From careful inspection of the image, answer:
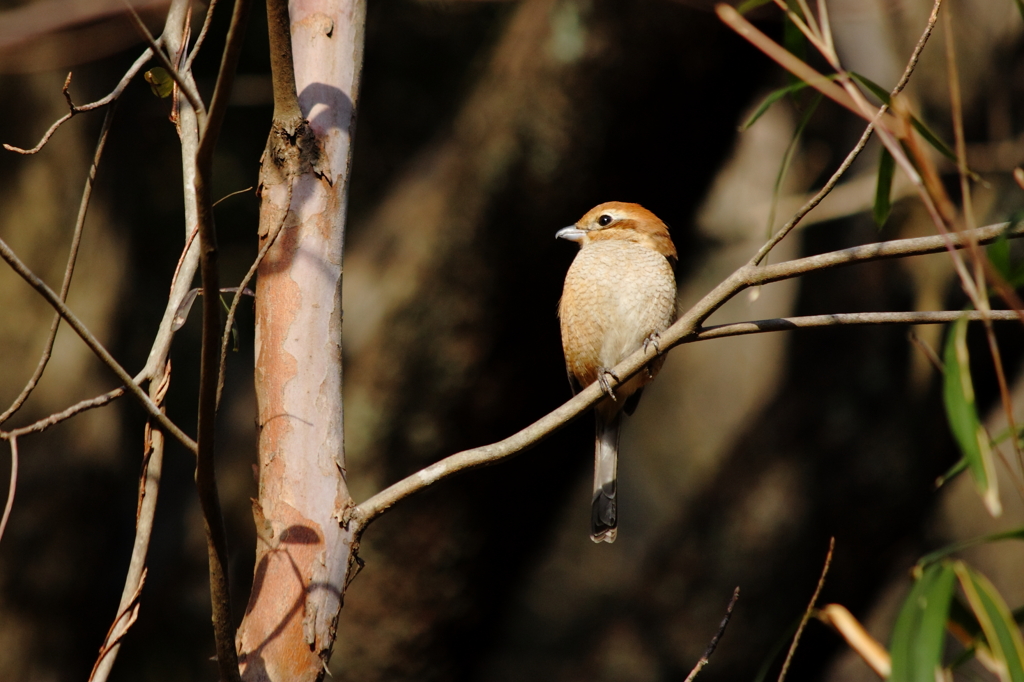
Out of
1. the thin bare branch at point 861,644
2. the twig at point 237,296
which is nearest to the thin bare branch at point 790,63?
the twig at point 237,296

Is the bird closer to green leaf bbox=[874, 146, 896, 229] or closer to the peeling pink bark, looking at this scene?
green leaf bbox=[874, 146, 896, 229]

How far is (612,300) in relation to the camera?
11.5 ft

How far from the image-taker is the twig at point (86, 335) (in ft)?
4.22

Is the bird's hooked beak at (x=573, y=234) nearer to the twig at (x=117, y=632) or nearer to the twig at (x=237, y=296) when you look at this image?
the twig at (x=237, y=296)

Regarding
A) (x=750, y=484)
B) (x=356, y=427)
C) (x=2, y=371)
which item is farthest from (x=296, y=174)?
(x=750, y=484)

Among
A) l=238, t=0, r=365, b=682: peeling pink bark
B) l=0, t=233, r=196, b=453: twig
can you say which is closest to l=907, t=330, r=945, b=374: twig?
l=238, t=0, r=365, b=682: peeling pink bark

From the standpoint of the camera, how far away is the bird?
349cm

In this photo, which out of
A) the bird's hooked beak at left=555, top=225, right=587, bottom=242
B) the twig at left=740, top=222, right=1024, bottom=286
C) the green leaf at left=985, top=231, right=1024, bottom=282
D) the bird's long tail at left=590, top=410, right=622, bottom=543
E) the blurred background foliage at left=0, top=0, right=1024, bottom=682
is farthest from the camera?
the blurred background foliage at left=0, top=0, right=1024, bottom=682

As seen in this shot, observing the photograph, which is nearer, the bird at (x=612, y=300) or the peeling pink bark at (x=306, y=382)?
the peeling pink bark at (x=306, y=382)

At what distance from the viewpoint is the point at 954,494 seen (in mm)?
7719

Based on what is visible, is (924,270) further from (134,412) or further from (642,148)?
(134,412)

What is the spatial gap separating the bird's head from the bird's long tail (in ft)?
2.51

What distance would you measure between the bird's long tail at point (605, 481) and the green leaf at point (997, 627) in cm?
198

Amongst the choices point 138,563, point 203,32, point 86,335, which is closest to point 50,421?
point 86,335
